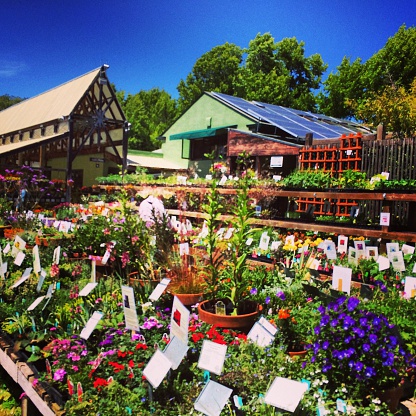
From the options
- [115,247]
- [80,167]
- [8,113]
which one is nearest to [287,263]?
[115,247]

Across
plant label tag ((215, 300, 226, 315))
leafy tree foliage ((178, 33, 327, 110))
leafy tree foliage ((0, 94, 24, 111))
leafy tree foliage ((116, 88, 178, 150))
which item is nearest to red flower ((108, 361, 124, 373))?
plant label tag ((215, 300, 226, 315))

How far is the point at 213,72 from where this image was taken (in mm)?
36562

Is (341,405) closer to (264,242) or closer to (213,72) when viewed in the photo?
(264,242)

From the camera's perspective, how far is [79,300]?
12.9 ft

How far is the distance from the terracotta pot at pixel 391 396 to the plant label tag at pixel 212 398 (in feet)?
3.28

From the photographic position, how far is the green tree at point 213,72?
36.2m

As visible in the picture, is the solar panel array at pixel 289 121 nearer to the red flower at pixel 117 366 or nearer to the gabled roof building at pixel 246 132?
the gabled roof building at pixel 246 132

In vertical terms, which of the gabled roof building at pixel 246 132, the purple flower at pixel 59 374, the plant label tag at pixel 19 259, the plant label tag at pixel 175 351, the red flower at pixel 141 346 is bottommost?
the purple flower at pixel 59 374

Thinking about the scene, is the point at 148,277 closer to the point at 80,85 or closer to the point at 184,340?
the point at 184,340

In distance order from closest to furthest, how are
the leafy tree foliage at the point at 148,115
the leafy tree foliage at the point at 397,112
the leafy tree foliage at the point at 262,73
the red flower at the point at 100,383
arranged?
the red flower at the point at 100,383
the leafy tree foliage at the point at 397,112
the leafy tree foliage at the point at 262,73
the leafy tree foliage at the point at 148,115

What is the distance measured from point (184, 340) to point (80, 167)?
908 inches

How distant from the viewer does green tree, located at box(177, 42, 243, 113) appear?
119ft

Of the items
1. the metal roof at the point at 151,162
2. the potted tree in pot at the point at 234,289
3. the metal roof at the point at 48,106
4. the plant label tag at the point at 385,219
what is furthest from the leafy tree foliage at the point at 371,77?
the potted tree in pot at the point at 234,289

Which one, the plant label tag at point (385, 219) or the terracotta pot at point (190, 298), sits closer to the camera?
the terracotta pot at point (190, 298)
